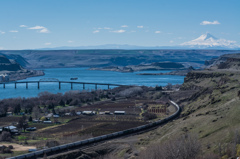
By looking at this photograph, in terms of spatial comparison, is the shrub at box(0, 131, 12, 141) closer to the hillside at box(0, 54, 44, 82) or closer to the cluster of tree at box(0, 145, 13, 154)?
the cluster of tree at box(0, 145, 13, 154)

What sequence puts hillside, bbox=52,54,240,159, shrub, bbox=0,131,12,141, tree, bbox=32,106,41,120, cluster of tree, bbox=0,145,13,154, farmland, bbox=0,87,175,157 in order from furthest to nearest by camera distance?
1. tree, bbox=32,106,41,120
2. farmland, bbox=0,87,175,157
3. shrub, bbox=0,131,12,141
4. cluster of tree, bbox=0,145,13,154
5. hillside, bbox=52,54,240,159

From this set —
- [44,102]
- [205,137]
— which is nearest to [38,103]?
[44,102]

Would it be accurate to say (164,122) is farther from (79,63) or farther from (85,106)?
(79,63)

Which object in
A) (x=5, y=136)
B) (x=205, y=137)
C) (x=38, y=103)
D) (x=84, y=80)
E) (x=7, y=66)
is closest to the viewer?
(x=205, y=137)

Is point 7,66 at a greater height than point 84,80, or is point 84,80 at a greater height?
point 7,66

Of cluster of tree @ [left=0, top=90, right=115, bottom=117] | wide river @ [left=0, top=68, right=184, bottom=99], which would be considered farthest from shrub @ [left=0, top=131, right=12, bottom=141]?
wide river @ [left=0, top=68, right=184, bottom=99]

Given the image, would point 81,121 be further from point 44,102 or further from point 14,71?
point 14,71

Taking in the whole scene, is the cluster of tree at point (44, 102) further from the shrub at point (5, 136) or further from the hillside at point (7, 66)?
the hillside at point (7, 66)

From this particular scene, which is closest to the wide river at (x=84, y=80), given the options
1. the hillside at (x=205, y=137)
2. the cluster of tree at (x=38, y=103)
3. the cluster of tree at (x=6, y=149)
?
the cluster of tree at (x=38, y=103)

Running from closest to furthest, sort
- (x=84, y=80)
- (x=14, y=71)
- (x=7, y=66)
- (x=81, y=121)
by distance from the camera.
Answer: (x=81, y=121), (x=84, y=80), (x=14, y=71), (x=7, y=66)

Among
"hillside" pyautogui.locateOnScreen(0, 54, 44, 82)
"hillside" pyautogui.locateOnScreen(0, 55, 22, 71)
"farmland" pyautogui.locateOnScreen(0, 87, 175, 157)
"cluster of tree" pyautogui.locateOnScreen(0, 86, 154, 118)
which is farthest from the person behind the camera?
"hillside" pyautogui.locateOnScreen(0, 55, 22, 71)

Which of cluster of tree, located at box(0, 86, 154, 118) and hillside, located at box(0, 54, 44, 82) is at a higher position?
cluster of tree, located at box(0, 86, 154, 118)
